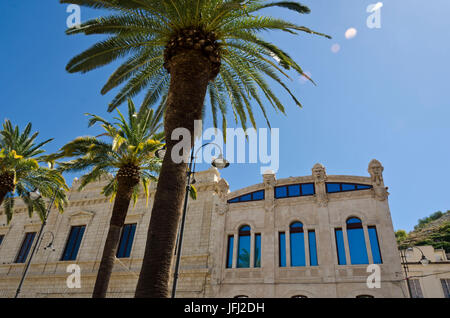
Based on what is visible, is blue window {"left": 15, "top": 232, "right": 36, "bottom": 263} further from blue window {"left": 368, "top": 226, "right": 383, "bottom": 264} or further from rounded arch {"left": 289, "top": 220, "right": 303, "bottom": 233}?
blue window {"left": 368, "top": 226, "right": 383, "bottom": 264}

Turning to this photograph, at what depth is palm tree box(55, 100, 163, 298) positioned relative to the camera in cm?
1434

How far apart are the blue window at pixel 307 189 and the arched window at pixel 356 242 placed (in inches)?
124

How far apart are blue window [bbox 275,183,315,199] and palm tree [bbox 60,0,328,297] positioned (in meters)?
10.8

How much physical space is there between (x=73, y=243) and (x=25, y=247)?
6279mm

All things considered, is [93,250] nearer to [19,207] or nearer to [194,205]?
[194,205]

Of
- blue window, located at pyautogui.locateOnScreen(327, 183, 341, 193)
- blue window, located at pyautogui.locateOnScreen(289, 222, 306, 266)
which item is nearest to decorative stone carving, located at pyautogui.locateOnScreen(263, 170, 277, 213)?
blue window, located at pyautogui.locateOnScreen(289, 222, 306, 266)

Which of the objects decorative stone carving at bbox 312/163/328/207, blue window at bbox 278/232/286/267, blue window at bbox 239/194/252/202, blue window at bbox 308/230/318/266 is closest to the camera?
blue window at bbox 308/230/318/266

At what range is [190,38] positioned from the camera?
9078mm

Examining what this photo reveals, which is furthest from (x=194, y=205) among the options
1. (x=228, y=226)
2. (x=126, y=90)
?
(x=126, y=90)

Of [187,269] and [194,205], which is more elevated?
[194,205]

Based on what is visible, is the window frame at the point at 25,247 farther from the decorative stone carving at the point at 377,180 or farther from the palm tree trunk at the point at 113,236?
the decorative stone carving at the point at 377,180

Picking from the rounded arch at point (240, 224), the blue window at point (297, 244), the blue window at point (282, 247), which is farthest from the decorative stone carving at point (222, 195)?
the blue window at point (297, 244)
